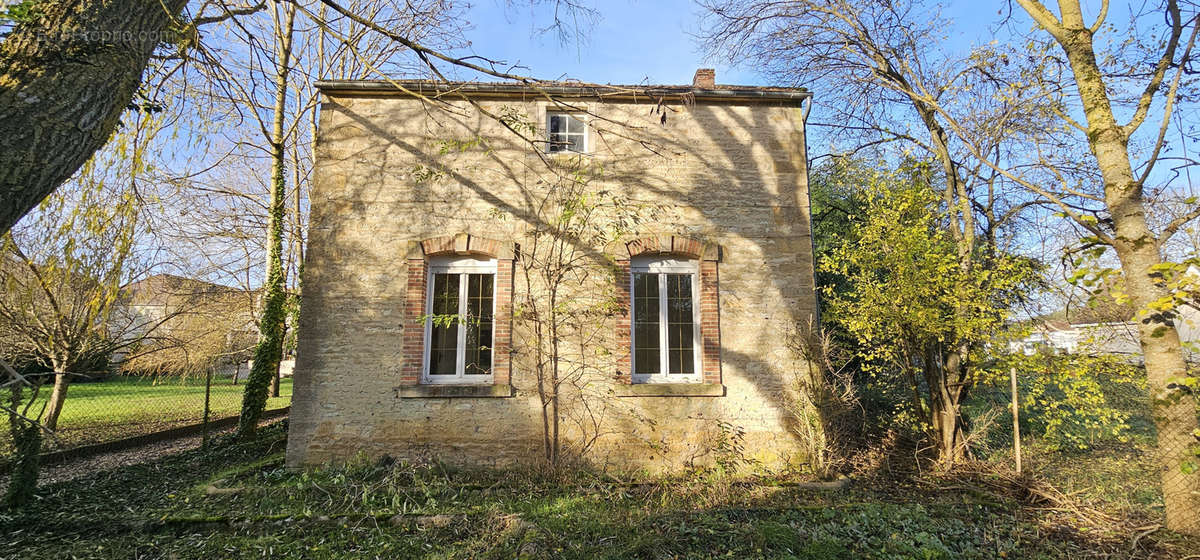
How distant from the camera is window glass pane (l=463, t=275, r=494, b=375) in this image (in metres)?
7.06

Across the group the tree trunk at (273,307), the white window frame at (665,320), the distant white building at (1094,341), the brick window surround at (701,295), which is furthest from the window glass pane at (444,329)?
the distant white building at (1094,341)

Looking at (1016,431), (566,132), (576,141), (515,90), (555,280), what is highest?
(515,90)

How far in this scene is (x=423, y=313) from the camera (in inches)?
276

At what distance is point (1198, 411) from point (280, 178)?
13.1 m

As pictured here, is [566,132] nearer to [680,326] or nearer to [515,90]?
[515,90]

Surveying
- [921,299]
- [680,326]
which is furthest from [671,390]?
[921,299]

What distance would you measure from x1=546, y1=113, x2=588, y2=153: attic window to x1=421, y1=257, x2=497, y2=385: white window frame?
2037 mm

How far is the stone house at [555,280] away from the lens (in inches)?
267

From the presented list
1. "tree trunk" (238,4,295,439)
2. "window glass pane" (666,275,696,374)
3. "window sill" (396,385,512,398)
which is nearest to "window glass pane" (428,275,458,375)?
"window sill" (396,385,512,398)

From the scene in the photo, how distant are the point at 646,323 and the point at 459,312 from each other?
8.65 ft

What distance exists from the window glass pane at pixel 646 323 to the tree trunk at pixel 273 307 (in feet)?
21.5

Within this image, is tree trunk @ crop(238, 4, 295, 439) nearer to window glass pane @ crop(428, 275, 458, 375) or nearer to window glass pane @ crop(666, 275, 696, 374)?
window glass pane @ crop(428, 275, 458, 375)

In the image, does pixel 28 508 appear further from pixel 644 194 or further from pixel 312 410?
pixel 644 194

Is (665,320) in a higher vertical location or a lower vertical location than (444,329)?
higher
